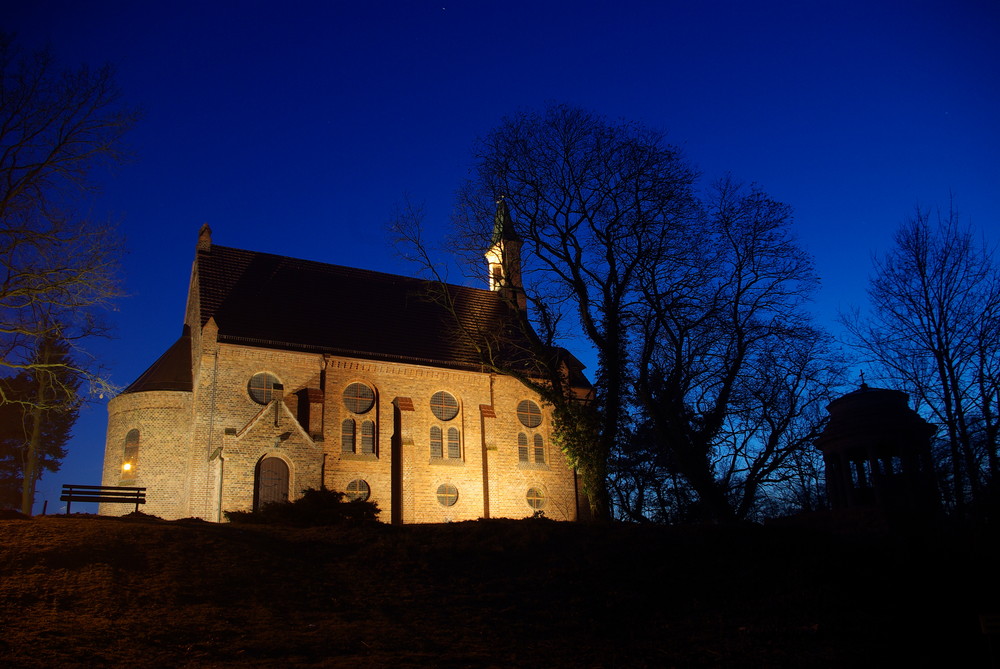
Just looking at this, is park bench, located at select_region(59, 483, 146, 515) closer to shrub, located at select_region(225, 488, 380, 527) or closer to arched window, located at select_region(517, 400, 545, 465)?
shrub, located at select_region(225, 488, 380, 527)

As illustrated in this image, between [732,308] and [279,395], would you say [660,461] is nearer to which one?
[732,308]

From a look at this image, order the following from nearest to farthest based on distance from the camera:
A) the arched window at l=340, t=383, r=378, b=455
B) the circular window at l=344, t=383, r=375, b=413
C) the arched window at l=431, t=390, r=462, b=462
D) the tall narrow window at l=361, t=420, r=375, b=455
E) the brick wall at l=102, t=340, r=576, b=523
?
1. the brick wall at l=102, t=340, r=576, b=523
2. the arched window at l=340, t=383, r=378, b=455
3. the tall narrow window at l=361, t=420, r=375, b=455
4. the circular window at l=344, t=383, r=375, b=413
5. the arched window at l=431, t=390, r=462, b=462

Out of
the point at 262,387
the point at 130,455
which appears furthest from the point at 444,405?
the point at 130,455

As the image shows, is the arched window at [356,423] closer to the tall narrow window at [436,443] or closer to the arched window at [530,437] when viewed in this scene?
the tall narrow window at [436,443]

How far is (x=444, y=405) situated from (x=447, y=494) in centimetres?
373

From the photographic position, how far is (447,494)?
32.6m

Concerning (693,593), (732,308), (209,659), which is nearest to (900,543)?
(693,593)

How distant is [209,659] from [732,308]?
63.0 feet

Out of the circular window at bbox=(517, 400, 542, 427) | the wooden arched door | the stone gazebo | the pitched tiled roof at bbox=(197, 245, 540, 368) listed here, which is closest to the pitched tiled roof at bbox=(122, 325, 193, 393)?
the pitched tiled roof at bbox=(197, 245, 540, 368)

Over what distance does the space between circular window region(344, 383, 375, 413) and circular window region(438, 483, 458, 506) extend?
170 inches

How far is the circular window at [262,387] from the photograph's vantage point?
30109 millimetres

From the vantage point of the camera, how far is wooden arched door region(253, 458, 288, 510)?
27.6 metres

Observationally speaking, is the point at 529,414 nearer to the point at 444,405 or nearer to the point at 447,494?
the point at 444,405

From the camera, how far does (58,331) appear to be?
18.3 m
